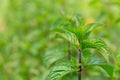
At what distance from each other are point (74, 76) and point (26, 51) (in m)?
0.82

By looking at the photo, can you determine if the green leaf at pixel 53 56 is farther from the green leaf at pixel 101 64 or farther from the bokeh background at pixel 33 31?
the green leaf at pixel 101 64

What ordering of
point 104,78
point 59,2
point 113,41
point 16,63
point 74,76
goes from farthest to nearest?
point 59,2, point 113,41, point 16,63, point 104,78, point 74,76

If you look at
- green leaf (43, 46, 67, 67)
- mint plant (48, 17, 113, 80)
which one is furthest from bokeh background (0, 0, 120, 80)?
mint plant (48, 17, 113, 80)

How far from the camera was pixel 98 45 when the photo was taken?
119 cm

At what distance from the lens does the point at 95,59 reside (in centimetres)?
128

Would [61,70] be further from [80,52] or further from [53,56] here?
[53,56]

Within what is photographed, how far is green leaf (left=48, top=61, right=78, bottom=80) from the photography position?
1.16 m

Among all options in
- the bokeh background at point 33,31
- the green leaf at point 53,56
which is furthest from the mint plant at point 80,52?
the bokeh background at point 33,31

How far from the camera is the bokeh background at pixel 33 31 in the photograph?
2.09 meters

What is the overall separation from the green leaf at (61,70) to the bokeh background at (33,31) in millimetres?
430

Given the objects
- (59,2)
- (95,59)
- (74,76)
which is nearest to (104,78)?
(74,76)

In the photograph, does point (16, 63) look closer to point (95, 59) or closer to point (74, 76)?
point (74, 76)

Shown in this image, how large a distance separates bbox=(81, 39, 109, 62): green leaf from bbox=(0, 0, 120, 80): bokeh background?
0.42 m

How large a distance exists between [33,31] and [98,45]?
4.44 ft
